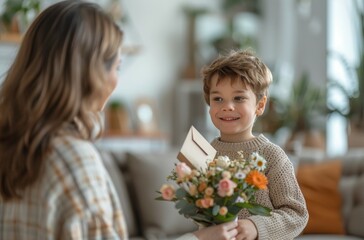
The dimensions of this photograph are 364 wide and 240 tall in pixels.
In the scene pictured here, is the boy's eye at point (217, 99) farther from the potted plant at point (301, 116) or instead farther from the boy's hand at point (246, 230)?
the potted plant at point (301, 116)

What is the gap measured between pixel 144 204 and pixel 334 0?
340 cm

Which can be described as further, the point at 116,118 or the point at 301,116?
the point at 116,118

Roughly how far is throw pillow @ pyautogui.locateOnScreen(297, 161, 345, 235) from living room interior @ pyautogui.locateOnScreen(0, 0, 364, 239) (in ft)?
0.04

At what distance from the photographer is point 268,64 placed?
22.1 ft

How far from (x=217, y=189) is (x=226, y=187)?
0.12 ft

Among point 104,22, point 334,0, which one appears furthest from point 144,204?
point 334,0

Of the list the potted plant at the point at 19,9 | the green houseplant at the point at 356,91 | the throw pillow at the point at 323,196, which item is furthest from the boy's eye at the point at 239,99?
the green houseplant at the point at 356,91

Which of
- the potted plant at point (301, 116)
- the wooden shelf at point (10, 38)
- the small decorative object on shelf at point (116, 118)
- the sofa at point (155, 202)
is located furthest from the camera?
the small decorative object on shelf at point (116, 118)

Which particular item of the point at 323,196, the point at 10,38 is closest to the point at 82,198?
the point at 323,196

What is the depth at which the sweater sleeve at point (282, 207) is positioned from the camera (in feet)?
6.14

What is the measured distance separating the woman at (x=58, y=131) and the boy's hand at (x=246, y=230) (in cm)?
38

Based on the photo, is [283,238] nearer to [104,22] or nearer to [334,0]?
[104,22]

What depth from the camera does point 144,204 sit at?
3.57 metres

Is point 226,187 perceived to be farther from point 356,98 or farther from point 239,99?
point 356,98
